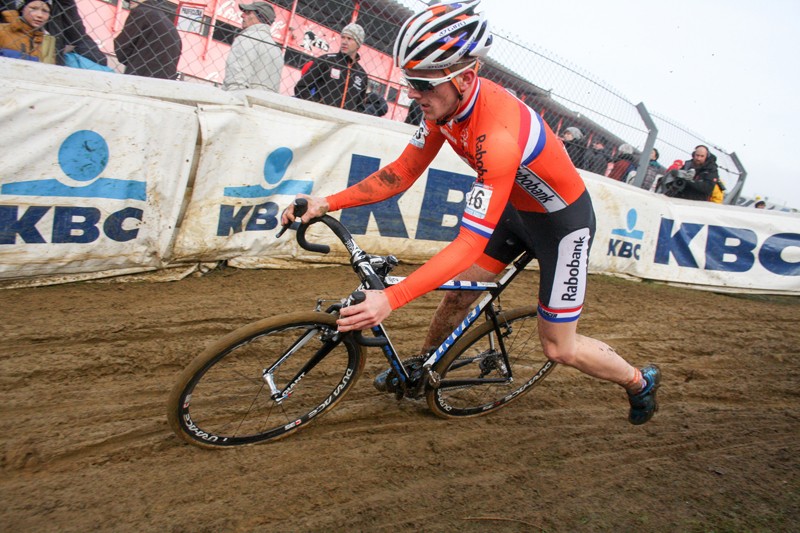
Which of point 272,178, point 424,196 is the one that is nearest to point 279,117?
point 272,178

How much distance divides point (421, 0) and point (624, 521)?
5175 mm

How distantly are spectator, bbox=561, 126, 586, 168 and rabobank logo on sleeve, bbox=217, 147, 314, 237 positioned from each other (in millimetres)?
4307

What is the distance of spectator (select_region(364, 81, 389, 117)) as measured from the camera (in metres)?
6.64

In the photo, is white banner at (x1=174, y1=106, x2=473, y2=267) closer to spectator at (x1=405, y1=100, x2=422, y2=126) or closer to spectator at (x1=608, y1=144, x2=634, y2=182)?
spectator at (x1=405, y1=100, x2=422, y2=126)

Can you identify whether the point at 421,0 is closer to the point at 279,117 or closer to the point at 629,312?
the point at 279,117

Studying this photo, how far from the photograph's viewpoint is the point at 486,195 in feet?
8.05

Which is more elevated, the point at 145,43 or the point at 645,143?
the point at 645,143

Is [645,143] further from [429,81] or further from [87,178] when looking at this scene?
[87,178]

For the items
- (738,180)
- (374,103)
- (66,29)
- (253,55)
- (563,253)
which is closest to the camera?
(563,253)

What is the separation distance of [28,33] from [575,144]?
662cm

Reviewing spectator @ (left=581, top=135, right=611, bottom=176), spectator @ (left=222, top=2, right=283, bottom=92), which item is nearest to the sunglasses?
spectator @ (left=222, top=2, right=283, bottom=92)

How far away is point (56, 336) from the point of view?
12.4ft

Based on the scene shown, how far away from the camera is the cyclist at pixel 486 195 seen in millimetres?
2467

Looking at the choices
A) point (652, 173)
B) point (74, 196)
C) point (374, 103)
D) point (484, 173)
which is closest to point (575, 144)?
point (652, 173)
